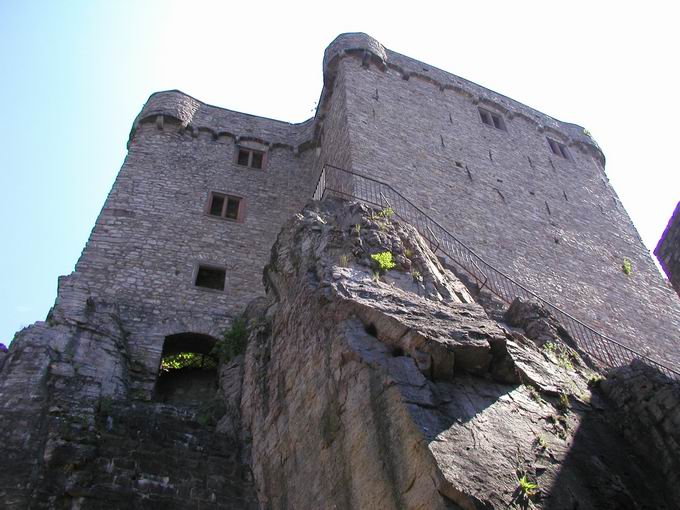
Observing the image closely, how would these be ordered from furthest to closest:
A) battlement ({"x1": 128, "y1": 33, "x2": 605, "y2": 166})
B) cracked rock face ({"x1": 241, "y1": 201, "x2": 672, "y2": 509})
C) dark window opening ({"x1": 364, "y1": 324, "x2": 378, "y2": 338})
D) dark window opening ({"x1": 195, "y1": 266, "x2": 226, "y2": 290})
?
battlement ({"x1": 128, "y1": 33, "x2": 605, "y2": 166}), dark window opening ({"x1": 195, "y1": 266, "x2": 226, "y2": 290}), dark window opening ({"x1": 364, "y1": 324, "x2": 378, "y2": 338}), cracked rock face ({"x1": 241, "y1": 201, "x2": 672, "y2": 509})

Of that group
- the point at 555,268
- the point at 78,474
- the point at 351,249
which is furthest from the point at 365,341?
the point at 555,268

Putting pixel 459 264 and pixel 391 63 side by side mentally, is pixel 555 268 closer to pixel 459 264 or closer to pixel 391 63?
pixel 459 264

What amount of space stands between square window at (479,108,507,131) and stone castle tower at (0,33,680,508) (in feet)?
0.28

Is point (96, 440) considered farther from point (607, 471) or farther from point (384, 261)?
point (607, 471)

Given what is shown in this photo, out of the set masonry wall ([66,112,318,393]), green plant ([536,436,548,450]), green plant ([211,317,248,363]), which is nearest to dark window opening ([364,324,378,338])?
green plant ([536,436,548,450])

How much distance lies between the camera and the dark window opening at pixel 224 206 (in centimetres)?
1577

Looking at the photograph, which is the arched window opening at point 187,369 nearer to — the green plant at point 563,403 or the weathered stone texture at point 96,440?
the weathered stone texture at point 96,440

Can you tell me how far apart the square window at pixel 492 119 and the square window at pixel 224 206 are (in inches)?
277

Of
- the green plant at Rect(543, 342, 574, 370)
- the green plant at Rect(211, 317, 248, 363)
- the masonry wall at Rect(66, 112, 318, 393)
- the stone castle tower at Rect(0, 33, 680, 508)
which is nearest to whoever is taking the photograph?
the green plant at Rect(543, 342, 574, 370)

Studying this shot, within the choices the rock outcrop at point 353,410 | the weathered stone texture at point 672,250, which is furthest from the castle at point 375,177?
the weathered stone texture at point 672,250

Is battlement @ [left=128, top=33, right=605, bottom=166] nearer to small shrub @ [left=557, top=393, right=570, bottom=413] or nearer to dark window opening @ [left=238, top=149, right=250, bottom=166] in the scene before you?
dark window opening @ [left=238, top=149, right=250, bottom=166]

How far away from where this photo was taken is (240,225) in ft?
50.9

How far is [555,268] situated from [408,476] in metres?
9.14

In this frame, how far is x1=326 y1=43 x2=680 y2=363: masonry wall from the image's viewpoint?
1304 cm
